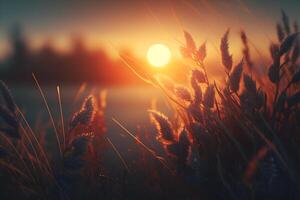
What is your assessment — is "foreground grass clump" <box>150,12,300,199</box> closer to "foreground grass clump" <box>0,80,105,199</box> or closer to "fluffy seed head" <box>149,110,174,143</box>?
"fluffy seed head" <box>149,110,174,143</box>

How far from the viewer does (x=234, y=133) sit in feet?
6.47

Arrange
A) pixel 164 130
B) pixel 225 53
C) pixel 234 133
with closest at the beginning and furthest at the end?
pixel 164 130 < pixel 225 53 < pixel 234 133

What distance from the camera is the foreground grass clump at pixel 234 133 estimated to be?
1.50m

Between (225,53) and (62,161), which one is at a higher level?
(225,53)

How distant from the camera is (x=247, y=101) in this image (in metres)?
1.72

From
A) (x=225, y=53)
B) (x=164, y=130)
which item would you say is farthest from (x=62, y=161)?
(x=225, y=53)

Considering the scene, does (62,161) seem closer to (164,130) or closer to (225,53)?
(164,130)

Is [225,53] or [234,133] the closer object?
[225,53]

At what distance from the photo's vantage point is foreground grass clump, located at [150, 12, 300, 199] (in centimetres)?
150

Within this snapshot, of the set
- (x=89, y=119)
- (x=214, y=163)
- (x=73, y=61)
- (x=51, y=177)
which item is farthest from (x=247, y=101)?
(x=73, y=61)

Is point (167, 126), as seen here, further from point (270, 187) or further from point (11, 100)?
point (11, 100)

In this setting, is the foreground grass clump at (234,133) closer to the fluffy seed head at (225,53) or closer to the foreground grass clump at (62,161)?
the fluffy seed head at (225,53)

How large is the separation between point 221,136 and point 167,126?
37 cm

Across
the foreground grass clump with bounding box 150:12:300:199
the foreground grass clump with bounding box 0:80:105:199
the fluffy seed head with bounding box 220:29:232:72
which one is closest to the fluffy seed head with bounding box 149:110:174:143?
the foreground grass clump with bounding box 150:12:300:199
